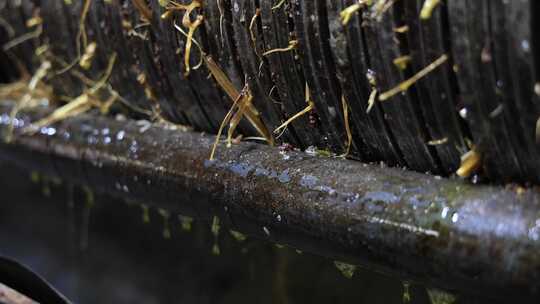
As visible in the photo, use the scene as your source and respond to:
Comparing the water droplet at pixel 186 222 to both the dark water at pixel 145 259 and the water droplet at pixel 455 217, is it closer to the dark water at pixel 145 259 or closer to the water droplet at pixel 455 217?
the dark water at pixel 145 259

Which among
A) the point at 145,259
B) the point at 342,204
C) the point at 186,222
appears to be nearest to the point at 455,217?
the point at 342,204

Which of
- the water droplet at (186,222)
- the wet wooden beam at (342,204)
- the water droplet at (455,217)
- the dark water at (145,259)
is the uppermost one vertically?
the water droplet at (455,217)

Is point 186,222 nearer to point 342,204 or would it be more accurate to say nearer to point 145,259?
point 145,259

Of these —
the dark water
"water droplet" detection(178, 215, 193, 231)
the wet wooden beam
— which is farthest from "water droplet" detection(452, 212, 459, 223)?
"water droplet" detection(178, 215, 193, 231)

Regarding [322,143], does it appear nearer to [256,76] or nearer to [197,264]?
[256,76]

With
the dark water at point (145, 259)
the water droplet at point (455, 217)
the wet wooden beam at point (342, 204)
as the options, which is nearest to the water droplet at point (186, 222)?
the dark water at point (145, 259)

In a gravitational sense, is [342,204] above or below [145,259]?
above

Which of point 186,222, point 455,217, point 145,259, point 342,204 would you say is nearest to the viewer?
point 455,217

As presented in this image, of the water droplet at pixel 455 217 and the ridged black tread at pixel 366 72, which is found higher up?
the ridged black tread at pixel 366 72
